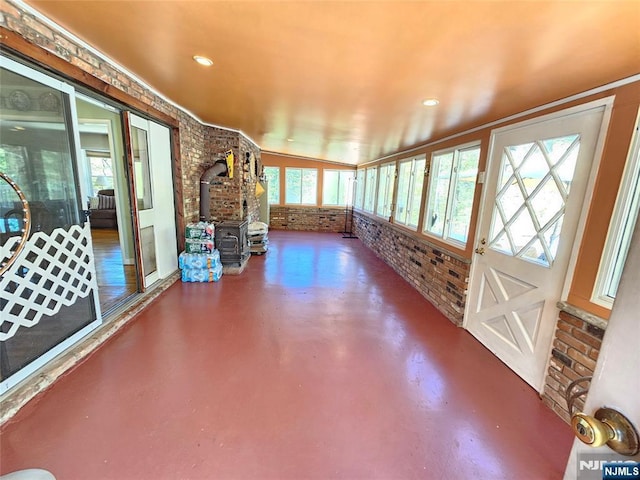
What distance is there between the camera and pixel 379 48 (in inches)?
63.3

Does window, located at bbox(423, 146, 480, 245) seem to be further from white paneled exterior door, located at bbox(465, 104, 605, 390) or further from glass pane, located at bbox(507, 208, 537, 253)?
glass pane, located at bbox(507, 208, 537, 253)

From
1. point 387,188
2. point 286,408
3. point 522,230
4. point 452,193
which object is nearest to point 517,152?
point 522,230

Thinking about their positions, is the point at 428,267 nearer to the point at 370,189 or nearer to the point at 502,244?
the point at 502,244

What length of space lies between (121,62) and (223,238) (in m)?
2.62

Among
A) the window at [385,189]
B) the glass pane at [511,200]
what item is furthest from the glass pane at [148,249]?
the window at [385,189]

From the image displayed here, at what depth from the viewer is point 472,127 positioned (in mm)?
3139

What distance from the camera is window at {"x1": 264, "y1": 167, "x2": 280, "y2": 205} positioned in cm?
893

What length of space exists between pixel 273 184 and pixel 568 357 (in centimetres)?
832

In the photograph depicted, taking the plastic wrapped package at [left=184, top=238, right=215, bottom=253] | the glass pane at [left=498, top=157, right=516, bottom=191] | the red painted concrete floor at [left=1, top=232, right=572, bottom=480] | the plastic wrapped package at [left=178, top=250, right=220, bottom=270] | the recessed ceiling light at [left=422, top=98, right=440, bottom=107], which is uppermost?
the recessed ceiling light at [left=422, top=98, right=440, bottom=107]

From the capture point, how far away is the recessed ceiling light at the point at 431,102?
234cm

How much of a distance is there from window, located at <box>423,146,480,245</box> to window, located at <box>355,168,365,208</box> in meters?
3.98

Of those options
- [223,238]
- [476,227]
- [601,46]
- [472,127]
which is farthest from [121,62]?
[476,227]

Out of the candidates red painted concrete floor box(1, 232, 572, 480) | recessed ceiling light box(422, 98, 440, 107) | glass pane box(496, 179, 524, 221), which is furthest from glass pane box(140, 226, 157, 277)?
glass pane box(496, 179, 524, 221)

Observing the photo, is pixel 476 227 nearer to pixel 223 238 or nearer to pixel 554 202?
pixel 554 202
